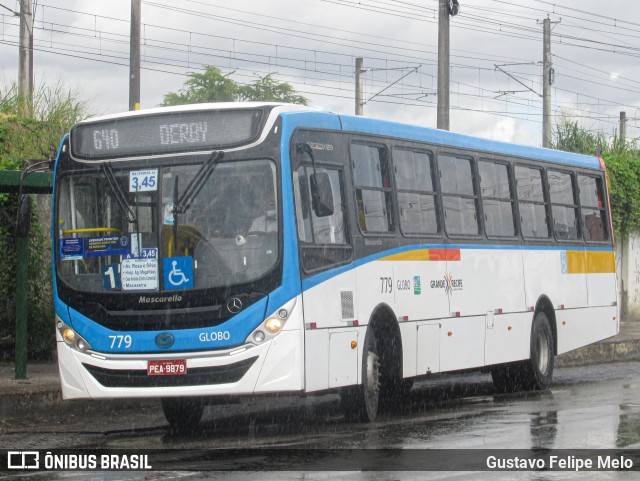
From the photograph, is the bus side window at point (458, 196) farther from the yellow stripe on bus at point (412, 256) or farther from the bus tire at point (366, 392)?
the bus tire at point (366, 392)

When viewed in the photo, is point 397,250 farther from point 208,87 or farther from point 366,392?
point 208,87

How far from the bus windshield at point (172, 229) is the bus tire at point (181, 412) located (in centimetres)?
172

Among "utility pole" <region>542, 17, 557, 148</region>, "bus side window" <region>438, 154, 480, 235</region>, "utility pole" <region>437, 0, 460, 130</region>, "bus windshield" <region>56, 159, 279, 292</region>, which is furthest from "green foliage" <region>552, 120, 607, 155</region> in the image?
"bus windshield" <region>56, 159, 279, 292</region>

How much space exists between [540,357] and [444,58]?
9.34m

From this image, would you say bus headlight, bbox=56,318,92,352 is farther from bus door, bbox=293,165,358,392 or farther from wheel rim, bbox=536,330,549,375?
wheel rim, bbox=536,330,549,375

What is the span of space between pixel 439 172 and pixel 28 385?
5.34m

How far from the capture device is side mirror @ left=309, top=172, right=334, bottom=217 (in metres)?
11.9

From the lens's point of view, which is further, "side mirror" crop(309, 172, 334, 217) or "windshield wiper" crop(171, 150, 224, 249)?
"side mirror" crop(309, 172, 334, 217)

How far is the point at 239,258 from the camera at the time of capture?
38.1 feet

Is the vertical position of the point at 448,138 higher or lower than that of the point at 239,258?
higher

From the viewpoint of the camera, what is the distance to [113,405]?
14.7 meters

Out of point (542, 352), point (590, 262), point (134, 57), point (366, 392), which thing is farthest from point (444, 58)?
point (366, 392)

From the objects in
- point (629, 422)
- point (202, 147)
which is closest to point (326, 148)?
point (202, 147)

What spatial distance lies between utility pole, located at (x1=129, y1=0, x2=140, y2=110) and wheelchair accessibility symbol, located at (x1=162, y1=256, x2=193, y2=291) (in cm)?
1354
